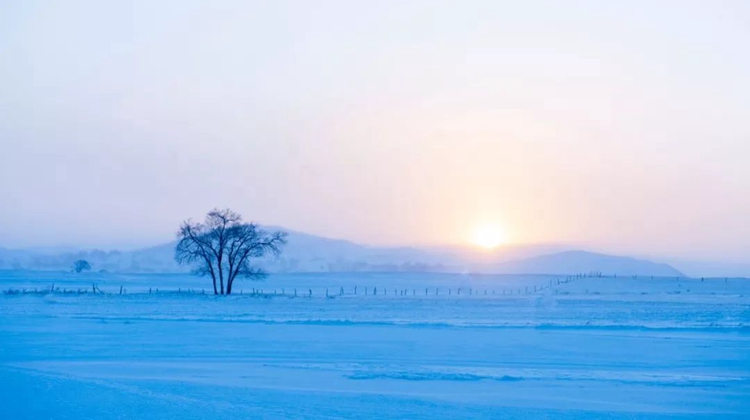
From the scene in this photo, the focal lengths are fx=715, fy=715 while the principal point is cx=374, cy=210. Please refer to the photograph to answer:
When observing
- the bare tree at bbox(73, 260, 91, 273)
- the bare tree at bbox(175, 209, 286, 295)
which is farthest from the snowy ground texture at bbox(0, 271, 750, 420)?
the bare tree at bbox(73, 260, 91, 273)

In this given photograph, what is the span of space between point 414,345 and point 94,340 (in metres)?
12.3

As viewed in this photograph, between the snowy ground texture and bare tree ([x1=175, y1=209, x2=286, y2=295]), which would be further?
bare tree ([x1=175, y1=209, x2=286, y2=295])

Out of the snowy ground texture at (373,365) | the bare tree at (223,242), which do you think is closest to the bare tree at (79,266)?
the bare tree at (223,242)

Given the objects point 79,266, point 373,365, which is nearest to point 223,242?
point 373,365

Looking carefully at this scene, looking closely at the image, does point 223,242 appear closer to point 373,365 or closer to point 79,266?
point 373,365

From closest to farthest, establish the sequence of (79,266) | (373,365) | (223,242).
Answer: (373,365) → (223,242) → (79,266)

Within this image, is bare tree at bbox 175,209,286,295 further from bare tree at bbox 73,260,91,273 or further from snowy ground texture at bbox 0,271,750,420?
bare tree at bbox 73,260,91,273

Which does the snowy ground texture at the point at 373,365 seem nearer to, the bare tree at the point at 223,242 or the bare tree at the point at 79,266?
the bare tree at the point at 223,242

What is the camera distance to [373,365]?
21625 mm

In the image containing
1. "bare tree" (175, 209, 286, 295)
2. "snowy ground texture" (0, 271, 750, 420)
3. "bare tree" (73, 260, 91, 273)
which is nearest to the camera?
"snowy ground texture" (0, 271, 750, 420)

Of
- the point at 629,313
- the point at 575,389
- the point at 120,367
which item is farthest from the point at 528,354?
the point at 629,313

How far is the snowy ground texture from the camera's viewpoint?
1441 cm

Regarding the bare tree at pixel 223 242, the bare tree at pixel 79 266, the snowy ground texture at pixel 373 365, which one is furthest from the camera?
the bare tree at pixel 79 266

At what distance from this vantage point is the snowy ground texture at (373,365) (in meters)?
14.4
